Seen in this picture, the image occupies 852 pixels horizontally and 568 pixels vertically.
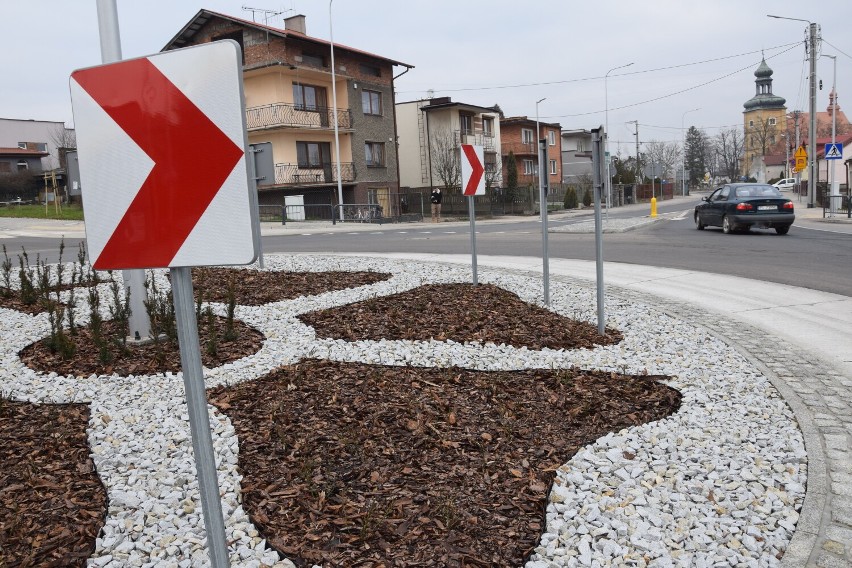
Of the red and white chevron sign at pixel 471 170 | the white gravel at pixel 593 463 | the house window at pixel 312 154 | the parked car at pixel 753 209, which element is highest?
the house window at pixel 312 154

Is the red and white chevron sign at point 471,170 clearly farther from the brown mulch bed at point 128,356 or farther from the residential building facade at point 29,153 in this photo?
the residential building facade at point 29,153

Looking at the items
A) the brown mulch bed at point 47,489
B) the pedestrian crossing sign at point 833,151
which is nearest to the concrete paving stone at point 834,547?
the brown mulch bed at point 47,489

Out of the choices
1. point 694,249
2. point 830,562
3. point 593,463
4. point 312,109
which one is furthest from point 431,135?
point 830,562

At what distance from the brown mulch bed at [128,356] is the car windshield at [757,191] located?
18.7 metres

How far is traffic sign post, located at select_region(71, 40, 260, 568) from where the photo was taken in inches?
80.7

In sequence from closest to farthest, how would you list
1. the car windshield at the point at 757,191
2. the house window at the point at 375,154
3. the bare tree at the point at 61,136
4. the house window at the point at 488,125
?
the car windshield at the point at 757,191 < the house window at the point at 375,154 < the house window at the point at 488,125 < the bare tree at the point at 61,136

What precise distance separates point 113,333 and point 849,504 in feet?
A: 20.3

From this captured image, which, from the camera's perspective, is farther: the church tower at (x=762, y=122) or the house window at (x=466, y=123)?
the church tower at (x=762, y=122)

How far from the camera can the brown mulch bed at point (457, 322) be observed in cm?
696

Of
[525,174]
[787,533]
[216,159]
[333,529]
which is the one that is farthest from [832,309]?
[525,174]

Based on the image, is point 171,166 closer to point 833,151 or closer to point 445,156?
point 833,151

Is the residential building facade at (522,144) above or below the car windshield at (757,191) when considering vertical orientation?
above

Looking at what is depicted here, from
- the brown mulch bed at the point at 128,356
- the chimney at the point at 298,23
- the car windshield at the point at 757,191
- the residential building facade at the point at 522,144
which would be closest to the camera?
the brown mulch bed at the point at 128,356

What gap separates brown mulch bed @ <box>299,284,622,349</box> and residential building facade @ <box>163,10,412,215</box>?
3039cm
